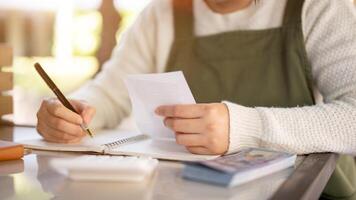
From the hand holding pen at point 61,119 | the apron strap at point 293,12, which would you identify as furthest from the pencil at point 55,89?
the apron strap at point 293,12

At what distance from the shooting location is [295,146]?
0.85 metres

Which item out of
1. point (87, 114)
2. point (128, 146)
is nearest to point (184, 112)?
point (128, 146)

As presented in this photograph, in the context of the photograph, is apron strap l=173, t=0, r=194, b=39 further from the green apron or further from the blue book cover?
the blue book cover

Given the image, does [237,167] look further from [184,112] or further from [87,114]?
[87,114]

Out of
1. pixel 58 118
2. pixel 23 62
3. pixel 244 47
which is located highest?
pixel 244 47

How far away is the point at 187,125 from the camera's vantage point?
0.81 meters

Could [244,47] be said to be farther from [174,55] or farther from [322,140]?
[322,140]

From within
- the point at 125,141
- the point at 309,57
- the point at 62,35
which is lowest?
the point at 62,35

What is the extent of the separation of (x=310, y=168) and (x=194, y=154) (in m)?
0.18

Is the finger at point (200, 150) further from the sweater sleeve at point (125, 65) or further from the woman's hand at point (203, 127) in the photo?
the sweater sleeve at point (125, 65)

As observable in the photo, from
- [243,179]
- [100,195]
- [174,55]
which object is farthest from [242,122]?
[174,55]

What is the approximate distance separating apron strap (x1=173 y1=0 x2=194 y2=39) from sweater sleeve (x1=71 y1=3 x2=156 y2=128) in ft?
0.26

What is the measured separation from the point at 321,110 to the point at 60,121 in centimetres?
47

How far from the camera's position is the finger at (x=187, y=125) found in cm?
81
